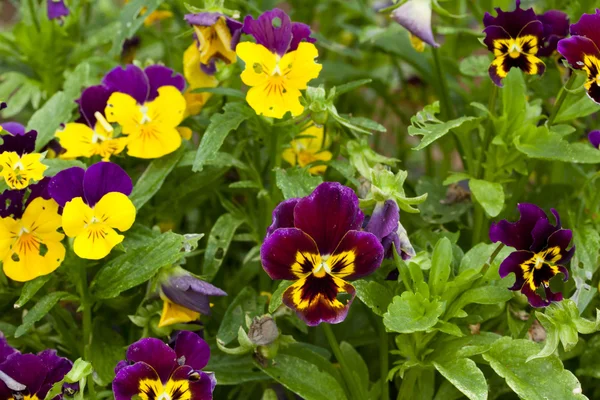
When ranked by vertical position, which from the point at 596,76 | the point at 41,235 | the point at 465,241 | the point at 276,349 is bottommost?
the point at 465,241

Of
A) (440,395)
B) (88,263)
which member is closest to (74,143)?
(88,263)

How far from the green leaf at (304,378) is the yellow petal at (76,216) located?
271 mm

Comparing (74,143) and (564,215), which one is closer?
(74,143)

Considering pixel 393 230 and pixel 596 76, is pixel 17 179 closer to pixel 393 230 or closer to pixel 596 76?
pixel 393 230

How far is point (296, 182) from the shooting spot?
985 millimetres

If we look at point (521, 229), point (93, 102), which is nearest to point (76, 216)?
point (93, 102)

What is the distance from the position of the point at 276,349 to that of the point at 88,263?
0.28 m

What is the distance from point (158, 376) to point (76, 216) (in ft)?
0.66

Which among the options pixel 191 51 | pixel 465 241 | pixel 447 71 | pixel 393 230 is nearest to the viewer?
pixel 393 230

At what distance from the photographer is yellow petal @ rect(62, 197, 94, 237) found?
0.88 m

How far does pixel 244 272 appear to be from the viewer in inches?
46.9

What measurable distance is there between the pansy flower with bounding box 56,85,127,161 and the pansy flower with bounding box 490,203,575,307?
0.52 meters

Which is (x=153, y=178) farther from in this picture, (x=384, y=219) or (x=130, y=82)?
(x=384, y=219)

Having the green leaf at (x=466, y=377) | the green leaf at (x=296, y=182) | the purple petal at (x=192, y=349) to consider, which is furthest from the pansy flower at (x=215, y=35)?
the green leaf at (x=466, y=377)
